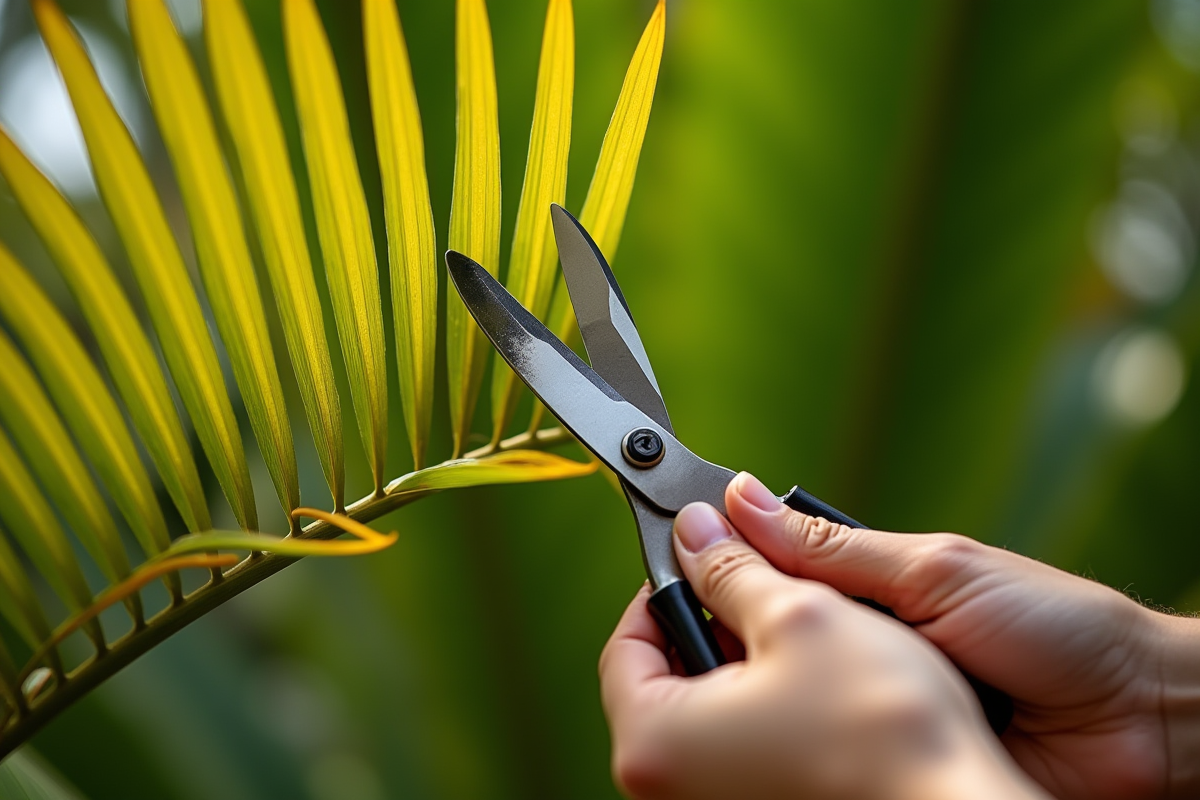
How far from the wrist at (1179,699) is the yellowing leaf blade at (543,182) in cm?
39

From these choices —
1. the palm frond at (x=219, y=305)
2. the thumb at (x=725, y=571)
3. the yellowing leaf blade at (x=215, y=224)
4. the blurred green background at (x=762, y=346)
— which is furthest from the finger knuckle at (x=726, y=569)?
the blurred green background at (x=762, y=346)

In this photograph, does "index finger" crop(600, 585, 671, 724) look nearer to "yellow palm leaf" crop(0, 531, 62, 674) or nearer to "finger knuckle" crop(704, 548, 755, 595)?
"finger knuckle" crop(704, 548, 755, 595)

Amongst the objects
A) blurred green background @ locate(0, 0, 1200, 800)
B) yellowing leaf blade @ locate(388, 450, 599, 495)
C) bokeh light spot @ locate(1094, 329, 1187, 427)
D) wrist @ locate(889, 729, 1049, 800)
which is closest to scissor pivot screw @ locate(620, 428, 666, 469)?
yellowing leaf blade @ locate(388, 450, 599, 495)

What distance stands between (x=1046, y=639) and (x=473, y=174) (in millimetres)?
379

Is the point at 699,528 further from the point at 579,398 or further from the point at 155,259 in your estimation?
the point at 155,259

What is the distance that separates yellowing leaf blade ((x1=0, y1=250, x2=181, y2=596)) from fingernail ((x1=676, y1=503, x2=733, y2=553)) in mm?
243

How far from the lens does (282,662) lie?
155cm

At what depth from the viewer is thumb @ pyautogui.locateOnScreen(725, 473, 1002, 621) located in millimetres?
462

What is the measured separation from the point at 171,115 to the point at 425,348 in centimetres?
15

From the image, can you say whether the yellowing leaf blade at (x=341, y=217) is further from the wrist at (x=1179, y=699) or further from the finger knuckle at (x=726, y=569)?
the wrist at (x=1179, y=699)

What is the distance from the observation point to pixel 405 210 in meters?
0.42

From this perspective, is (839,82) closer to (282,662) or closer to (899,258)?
(899,258)

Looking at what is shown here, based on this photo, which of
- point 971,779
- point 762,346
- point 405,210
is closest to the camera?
point 971,779

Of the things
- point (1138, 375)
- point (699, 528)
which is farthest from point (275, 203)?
point (1138, 375)
